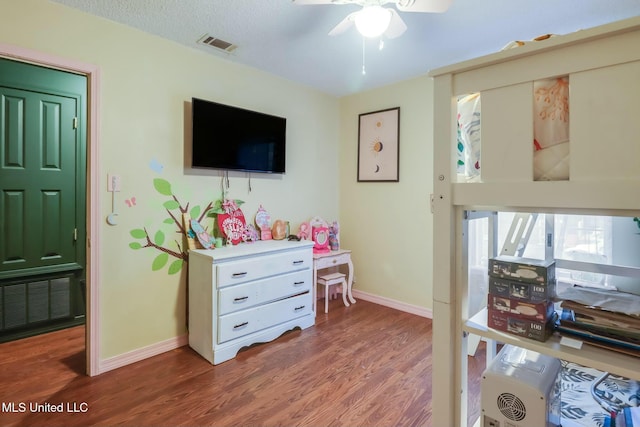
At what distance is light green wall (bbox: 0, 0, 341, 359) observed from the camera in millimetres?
1969

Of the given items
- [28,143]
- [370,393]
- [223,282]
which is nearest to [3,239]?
[28,143]

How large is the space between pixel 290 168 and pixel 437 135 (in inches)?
94.5

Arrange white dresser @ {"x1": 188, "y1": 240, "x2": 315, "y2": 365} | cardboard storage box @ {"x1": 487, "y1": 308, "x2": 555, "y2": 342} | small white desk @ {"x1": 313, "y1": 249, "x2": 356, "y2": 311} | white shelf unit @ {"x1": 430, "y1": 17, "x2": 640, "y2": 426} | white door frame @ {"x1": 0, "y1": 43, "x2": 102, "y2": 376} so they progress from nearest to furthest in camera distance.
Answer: white shelf unit @ {"x1": 430, "y1": 17, "x2": 640, "y2": 426}, cardboard storage box @ {"x1": 487, "y1": 308, "x2": 555, "y2": 342}, white door frame @ {"x1": 0, "y1": 43, "x2": 102, "y2": 376}, white dresser @ {"x1": 188, "y1": 240, "x2": 315, "y2": 365}, small white desk @ {"x1": 313, "y1": 249, "x2": 356, "y2": 311}

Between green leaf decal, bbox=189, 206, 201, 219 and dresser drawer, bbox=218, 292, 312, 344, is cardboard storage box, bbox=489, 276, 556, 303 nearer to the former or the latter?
dresser drawer, bbox=218, 292, 312, 344

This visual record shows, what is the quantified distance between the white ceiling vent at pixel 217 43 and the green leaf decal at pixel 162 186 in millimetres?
1088

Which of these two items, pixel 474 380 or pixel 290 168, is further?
pixel 290 168

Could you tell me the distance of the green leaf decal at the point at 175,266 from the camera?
8.11ft

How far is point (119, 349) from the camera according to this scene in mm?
2203

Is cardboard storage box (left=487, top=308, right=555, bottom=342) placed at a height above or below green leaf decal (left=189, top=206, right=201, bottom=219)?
below

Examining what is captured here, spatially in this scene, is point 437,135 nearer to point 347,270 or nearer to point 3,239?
point 347,270

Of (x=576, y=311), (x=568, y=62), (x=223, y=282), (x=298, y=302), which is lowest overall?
(x=298, y=302)

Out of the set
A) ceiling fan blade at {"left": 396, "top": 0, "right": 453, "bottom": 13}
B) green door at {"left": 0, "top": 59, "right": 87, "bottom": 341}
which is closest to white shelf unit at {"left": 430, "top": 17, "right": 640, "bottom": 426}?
ceiling fan blade at {"left": 396, "top": 0, "right": 453, "bottom": 13}

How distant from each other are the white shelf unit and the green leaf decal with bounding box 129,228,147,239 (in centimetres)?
208

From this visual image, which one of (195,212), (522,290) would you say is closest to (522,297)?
(522,290)
